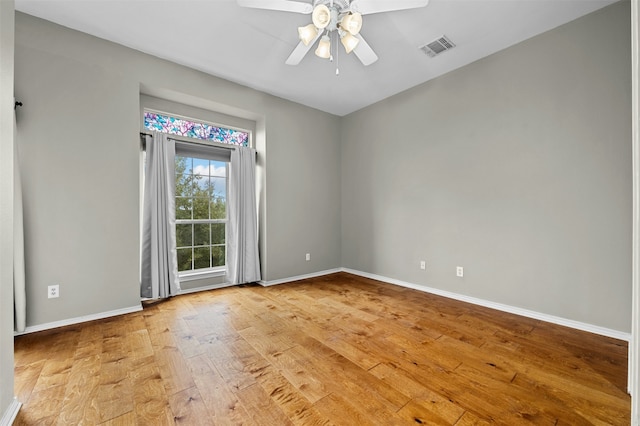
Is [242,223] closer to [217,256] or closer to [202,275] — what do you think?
[217,256]

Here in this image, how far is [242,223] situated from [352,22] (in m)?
2.83

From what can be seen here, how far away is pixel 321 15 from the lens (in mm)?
1860

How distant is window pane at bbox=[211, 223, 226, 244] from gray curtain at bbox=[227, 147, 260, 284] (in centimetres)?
13

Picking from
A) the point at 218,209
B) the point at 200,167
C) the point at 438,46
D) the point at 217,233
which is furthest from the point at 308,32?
the point at 217,233

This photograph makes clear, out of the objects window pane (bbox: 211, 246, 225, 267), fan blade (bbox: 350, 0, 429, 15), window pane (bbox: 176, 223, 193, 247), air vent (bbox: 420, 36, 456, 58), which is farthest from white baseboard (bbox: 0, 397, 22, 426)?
air vent (bbox: 420, 36, 456, 58)

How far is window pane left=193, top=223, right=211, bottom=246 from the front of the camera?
3.62 meters

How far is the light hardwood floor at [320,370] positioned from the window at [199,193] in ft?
3.41

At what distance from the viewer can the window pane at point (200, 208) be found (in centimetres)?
361

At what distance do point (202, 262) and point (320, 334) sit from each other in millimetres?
2225

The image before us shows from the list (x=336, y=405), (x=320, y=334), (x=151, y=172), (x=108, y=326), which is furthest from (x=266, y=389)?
(x=151, y=172)

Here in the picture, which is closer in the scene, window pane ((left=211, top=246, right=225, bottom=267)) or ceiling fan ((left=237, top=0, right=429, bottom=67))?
ceiling fan ((left=237, top=0, right=429, bottom=67))

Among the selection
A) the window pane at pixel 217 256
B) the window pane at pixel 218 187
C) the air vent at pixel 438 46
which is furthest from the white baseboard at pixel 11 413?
the air vent at pixel 438 46

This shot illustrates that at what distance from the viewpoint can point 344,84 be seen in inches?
143

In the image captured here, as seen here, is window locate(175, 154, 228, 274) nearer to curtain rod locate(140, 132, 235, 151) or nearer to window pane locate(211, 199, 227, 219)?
window pane locate(211, 199, 227, 219)
